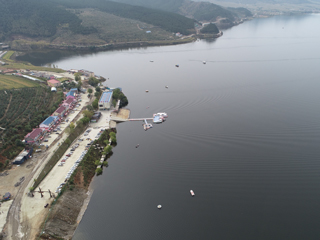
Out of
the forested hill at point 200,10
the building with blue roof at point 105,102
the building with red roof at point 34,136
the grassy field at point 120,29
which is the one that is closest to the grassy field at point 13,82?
the building with blue roof at point 105,102

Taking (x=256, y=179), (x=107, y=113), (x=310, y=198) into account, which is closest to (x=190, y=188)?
(x=256, y=179)

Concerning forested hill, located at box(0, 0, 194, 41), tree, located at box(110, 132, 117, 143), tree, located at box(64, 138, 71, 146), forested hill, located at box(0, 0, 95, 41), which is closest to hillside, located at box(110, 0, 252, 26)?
forested hill, located at box(0, 0, 194, 41)

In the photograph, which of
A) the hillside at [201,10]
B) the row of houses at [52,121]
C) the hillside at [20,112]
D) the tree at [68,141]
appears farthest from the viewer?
the hillside at [201,10]

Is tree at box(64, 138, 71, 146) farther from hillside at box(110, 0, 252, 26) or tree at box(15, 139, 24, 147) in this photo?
hillside at box(110, 0, 252, 26)

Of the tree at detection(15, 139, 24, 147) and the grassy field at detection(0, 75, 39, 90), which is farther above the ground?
the grassy field at detection(0, 75, 39, 90)

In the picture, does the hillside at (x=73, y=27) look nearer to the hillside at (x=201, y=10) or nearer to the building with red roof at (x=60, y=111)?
the hillside at (x=201, y=10)

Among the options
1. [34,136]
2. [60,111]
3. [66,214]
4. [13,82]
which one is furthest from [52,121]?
[13,82]
